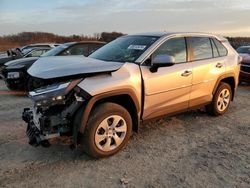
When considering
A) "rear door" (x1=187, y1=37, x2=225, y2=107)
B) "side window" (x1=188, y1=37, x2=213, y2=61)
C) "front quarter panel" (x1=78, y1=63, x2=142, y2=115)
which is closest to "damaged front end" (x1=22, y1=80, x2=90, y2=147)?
"front quarter panel" (x1=78, y1=63, x2=142, y2=115)

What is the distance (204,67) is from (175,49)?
0.74 m

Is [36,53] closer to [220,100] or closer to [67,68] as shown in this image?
[220,100]

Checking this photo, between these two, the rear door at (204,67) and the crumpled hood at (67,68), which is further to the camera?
the rear door at (204,67)

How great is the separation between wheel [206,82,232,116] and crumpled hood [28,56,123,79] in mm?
2590

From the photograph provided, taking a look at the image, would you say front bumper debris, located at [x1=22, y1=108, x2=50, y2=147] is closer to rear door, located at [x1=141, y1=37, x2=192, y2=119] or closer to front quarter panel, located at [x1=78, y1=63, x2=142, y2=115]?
front quarter panel, located at [x1=78, y1=63, x2=142, y2=115]

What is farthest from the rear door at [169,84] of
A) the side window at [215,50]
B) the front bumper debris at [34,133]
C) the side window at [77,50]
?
the side window at [77,50]

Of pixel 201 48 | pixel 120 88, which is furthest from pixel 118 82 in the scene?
pixel 201 48

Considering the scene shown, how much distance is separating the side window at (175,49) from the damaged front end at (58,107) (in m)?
1.68

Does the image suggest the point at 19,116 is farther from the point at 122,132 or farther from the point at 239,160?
the point at 239,160

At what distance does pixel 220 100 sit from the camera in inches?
260

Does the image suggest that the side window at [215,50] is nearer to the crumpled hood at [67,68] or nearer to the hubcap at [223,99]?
the hubcap at [223,99]

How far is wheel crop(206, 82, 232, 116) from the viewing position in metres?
6.42

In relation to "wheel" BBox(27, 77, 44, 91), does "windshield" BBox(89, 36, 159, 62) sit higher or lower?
higher

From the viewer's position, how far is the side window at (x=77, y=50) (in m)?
10.1
